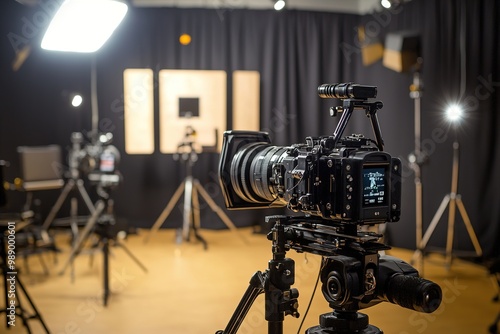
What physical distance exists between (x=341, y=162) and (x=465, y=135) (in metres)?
3.65

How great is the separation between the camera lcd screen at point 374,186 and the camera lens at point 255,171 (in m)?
0.34

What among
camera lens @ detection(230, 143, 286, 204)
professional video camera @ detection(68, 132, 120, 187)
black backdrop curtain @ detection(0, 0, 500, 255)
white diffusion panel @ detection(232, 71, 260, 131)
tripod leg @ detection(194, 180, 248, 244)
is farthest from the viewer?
white diffusion panel @ detection(232, 71, 260, 131)

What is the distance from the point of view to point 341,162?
4.79ft

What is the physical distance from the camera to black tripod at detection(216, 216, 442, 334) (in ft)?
4.71

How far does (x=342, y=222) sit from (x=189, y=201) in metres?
4.02

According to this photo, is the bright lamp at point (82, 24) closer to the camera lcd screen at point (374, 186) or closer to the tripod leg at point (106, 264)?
the tripod leg at point (106, 264)

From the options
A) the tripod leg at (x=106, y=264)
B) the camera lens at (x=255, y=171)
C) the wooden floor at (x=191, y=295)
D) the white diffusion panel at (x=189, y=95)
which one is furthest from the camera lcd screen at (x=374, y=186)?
the white diffusion panel at (x=189, y=95)

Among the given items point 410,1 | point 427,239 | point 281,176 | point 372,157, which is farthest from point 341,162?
Answer: point 410,1

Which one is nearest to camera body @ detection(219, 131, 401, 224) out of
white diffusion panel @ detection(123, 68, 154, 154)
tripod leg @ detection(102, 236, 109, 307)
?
tripod leg @ detection(102, 236, 109, 307)

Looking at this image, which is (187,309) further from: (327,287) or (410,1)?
(410,1)

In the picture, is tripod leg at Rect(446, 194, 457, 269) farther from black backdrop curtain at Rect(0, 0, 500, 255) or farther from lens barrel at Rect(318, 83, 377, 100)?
lens barrel at Rect(318, 83, 377, 100)

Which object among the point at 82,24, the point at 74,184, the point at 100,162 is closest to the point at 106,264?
the point at 100,162

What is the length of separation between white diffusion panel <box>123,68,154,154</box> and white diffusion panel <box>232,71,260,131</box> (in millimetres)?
997

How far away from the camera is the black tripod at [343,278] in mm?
1437
